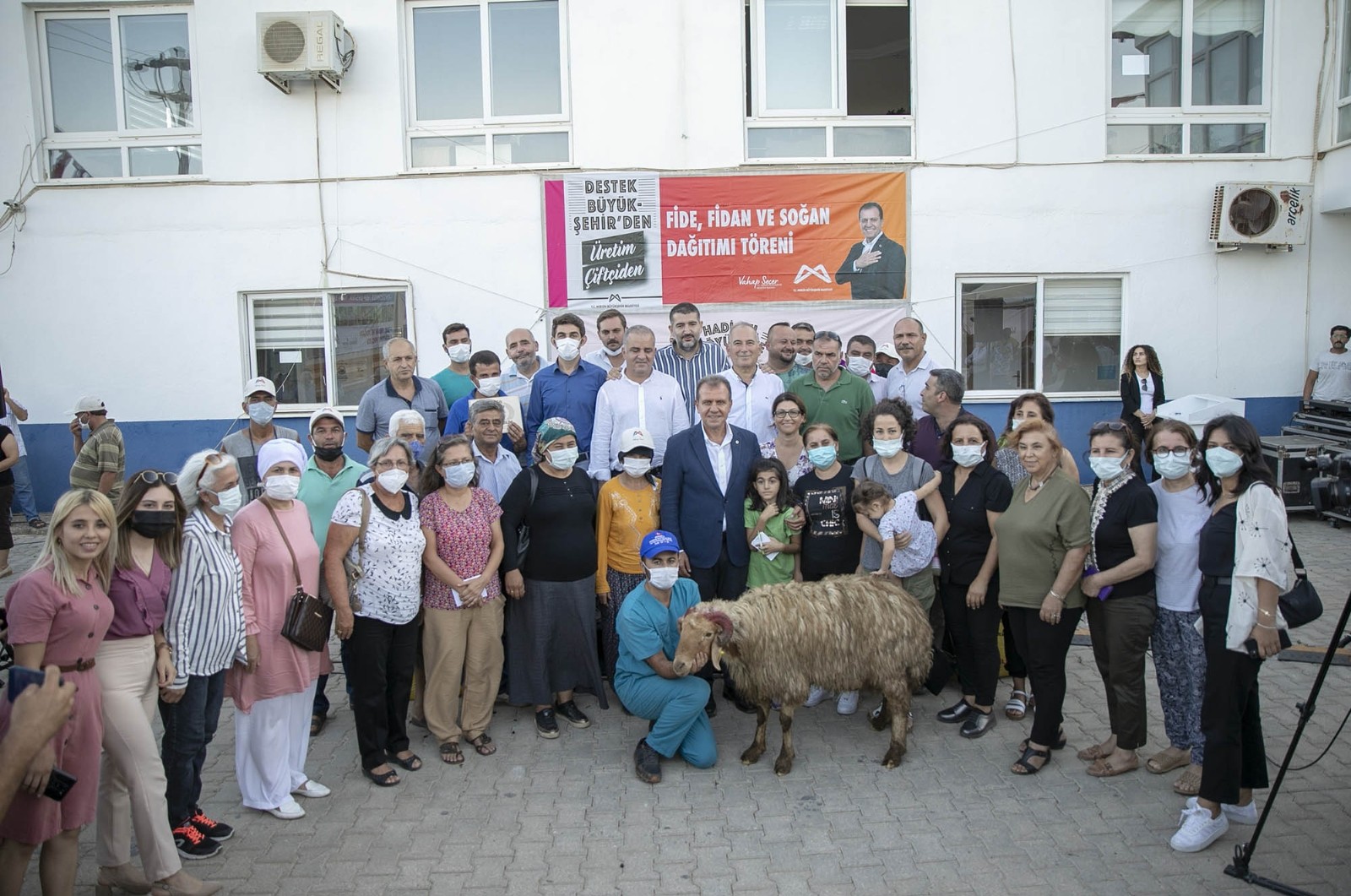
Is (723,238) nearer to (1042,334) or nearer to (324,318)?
(1042,334)

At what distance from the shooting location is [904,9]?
11.8 m

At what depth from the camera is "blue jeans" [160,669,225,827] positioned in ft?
14.3

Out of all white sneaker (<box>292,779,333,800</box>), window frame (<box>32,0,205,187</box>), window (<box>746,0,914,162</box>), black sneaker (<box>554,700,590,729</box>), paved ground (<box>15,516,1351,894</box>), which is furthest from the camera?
window frame (<box>32,0,205,187</box>)

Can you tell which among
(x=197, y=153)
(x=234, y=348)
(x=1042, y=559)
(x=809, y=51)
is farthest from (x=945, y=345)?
(x=197, y=153)

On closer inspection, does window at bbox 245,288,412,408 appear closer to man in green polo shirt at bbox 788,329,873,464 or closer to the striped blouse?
man in green polo shirt at bbox 788,329,873,464

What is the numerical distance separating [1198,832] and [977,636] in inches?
66.9

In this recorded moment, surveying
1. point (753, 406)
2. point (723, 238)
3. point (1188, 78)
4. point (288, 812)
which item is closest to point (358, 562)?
point (288, 812)

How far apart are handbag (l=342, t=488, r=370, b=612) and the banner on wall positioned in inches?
269

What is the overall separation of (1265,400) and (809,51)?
299 inches

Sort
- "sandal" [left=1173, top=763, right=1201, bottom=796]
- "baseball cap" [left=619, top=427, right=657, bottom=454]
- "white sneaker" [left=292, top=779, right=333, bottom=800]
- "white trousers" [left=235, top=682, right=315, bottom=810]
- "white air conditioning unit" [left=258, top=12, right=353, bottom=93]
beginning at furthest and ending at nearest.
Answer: "white air conditioning unit" [left=258, top=12, right=353, bottom=93], "baseball cap" [left=619, top=427, right=657, bottom=454], "white sneaker" [left=292, top=779, right=333, bottom=800], "sandal" [left=1173, top=763, right=1201, bottom=796], "white trousers" [left=235, top=682, right=315, bottom=810]

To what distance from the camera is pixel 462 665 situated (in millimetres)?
5688

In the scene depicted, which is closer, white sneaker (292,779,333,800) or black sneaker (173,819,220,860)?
black sneaker (173,819,220,860)

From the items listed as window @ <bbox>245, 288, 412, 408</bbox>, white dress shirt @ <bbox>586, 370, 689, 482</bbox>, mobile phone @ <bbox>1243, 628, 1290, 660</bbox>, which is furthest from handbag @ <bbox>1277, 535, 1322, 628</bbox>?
window @ <bbox>245, 288, 412, 408</bbox>

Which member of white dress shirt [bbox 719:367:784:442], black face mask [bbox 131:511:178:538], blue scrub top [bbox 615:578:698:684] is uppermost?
white dress shirt [bbox 719:367:784:442]
